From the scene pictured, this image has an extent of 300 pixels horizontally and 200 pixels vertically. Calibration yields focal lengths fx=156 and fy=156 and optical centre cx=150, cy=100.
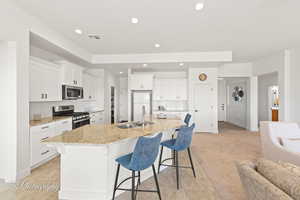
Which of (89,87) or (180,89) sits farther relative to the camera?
(180,89)

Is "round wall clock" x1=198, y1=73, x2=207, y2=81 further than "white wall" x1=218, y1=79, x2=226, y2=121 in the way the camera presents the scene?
No

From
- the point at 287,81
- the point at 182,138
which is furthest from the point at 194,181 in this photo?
the point at 287,81

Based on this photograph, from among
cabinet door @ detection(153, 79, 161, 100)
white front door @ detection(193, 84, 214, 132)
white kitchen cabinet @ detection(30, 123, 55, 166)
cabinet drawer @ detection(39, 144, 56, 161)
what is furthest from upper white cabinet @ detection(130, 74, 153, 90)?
cabinet drawer @ detection(39, 144, 56, 161)

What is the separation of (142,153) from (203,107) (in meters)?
4.95

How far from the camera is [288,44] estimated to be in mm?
4258

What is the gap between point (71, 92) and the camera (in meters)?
4.40

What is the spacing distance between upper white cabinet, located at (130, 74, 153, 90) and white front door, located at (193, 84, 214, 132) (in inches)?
72.5

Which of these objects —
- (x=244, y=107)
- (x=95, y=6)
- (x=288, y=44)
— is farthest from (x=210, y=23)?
(x=244, y=107)

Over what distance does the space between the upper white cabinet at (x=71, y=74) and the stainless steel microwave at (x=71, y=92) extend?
0.37ft

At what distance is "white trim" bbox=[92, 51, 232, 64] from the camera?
4855mm

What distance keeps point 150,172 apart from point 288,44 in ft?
16.2

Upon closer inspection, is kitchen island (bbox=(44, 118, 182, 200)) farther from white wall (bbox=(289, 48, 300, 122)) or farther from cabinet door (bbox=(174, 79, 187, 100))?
white wall (bbox=(289, 48, 300, 122))

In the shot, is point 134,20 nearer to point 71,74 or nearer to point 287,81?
point 71,74

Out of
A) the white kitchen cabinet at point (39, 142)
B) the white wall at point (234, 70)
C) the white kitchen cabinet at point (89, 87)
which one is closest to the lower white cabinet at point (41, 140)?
the white kitchen cabinet at point (39, 142)
